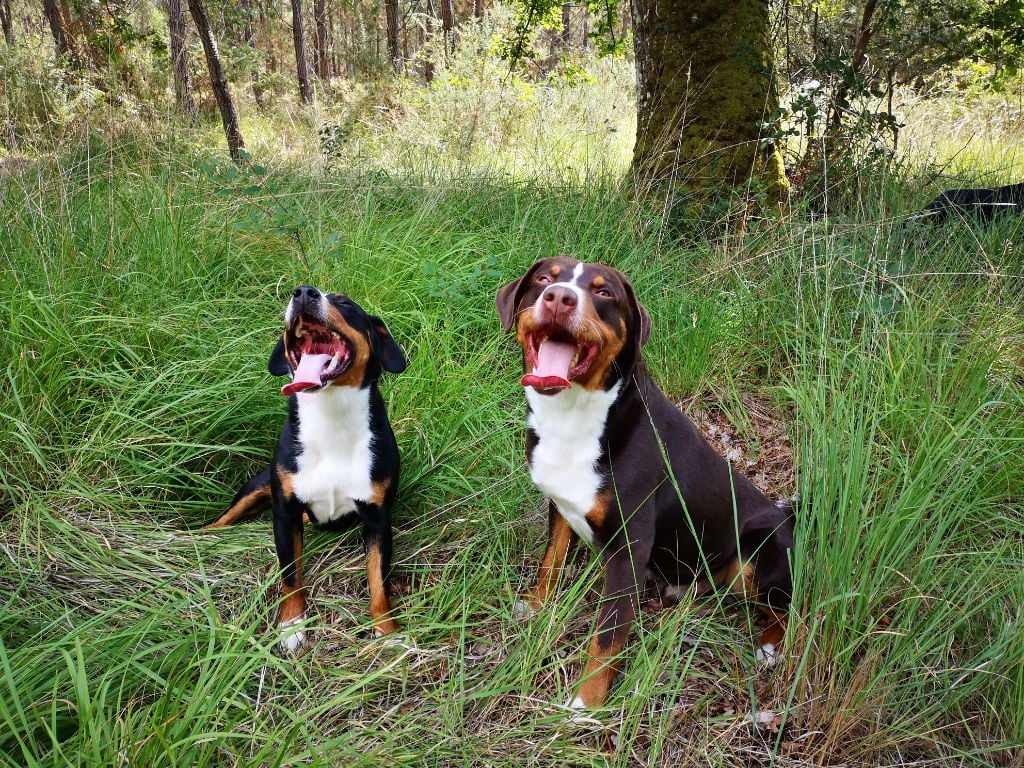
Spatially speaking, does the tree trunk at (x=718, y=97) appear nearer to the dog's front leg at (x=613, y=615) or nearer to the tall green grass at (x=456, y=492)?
the tall green grass at (x=456, y=492)

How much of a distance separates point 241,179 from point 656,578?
3.79 meters

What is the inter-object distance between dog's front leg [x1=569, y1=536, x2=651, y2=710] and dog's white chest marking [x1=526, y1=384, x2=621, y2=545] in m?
0.16

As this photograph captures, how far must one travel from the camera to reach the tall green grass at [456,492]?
1846 millimetres

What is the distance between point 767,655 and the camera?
7.57ft

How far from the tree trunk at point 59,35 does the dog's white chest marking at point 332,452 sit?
5250 millimetres

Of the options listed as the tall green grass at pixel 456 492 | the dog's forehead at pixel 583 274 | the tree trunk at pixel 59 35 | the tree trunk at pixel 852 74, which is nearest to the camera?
the tall green grass at pixel 456 492

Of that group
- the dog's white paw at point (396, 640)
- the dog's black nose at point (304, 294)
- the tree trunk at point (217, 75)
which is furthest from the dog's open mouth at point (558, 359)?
the tree trunk at point (217, 75)

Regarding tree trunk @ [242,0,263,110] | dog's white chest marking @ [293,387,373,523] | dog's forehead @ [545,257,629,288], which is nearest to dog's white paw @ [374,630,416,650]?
dog's white chest marking @ [293,387,373,523]

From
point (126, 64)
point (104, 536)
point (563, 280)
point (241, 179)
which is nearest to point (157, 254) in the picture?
point (241, 179)

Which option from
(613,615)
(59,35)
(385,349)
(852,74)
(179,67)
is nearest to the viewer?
(613,615)

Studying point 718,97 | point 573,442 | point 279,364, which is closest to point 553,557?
point 573,442

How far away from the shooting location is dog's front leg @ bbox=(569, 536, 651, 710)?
2062 millimetres

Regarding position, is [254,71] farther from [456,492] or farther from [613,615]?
[613,615]

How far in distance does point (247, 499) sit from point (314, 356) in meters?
0.80
